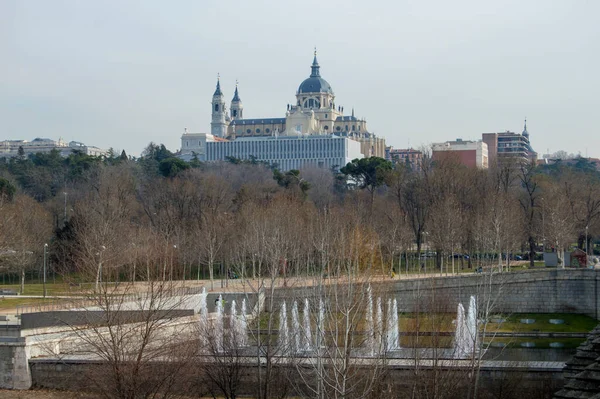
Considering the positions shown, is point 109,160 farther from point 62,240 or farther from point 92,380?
point 92,380

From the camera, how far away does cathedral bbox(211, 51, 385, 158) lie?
181125 millimetres

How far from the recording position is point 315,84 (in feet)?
612

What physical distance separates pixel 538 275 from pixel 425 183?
19.3 m

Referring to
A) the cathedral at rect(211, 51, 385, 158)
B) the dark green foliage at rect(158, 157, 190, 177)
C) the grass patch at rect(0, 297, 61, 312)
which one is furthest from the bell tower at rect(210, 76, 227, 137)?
the grass patch at rect(0, 297, 61, 312)

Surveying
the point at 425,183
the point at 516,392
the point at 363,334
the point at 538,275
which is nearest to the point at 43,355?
the point at 363,334

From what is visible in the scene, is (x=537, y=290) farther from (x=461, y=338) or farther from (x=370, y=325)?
(x=370, y=325)

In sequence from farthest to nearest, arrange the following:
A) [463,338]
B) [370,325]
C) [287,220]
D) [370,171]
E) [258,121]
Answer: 1. [258,121]
2. [370,171]
3. [287,220]
4. [463,338]
5. [370,325]

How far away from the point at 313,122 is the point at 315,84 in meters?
8.87

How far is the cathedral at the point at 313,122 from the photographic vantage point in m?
181

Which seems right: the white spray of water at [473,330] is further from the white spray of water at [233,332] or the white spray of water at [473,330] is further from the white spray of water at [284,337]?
the white spray of water at [233,332]

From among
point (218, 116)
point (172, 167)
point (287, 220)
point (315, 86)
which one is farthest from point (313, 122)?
point (287, 220)

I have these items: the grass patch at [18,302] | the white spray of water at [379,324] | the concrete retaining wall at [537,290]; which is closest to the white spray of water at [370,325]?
the white spray of water at [379,324]

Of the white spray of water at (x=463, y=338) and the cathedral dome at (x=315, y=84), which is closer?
the white spray of water at (x=463, y=338)

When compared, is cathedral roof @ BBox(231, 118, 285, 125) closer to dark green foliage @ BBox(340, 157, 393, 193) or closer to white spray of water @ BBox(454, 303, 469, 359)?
dark green foliage @ BBox(340, 157, 393, 193)
